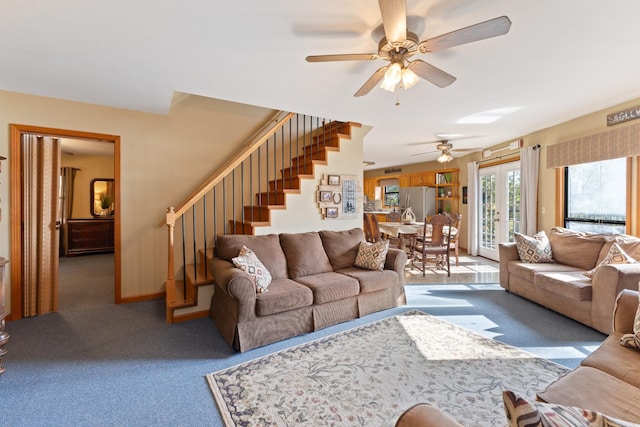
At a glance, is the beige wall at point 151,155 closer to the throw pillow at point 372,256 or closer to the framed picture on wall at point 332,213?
the framed picture on wall at point 332,213

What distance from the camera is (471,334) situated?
2.72 metres

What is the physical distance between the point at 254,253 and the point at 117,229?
6.18 feet

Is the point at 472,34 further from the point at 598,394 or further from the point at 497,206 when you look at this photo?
the point at 497,206

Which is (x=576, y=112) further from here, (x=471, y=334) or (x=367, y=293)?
(x=367, y=293)

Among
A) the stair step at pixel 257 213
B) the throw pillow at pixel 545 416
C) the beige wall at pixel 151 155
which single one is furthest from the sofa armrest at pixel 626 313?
the beige wall at pixel 151 155

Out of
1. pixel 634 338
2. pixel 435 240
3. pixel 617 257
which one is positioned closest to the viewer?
pixel 634 338

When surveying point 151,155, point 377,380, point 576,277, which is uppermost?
point 151,155

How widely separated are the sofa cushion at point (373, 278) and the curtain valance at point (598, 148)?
3.03 metres

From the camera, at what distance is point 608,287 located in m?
2.65

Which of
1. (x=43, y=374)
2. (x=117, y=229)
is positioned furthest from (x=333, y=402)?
(x=117, y=229)

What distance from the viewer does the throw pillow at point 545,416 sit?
601mm

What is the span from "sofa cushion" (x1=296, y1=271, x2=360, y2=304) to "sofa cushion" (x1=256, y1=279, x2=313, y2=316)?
0.09 m

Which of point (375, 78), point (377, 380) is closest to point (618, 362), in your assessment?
point (377, 380)

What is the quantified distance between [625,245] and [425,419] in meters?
3.79
